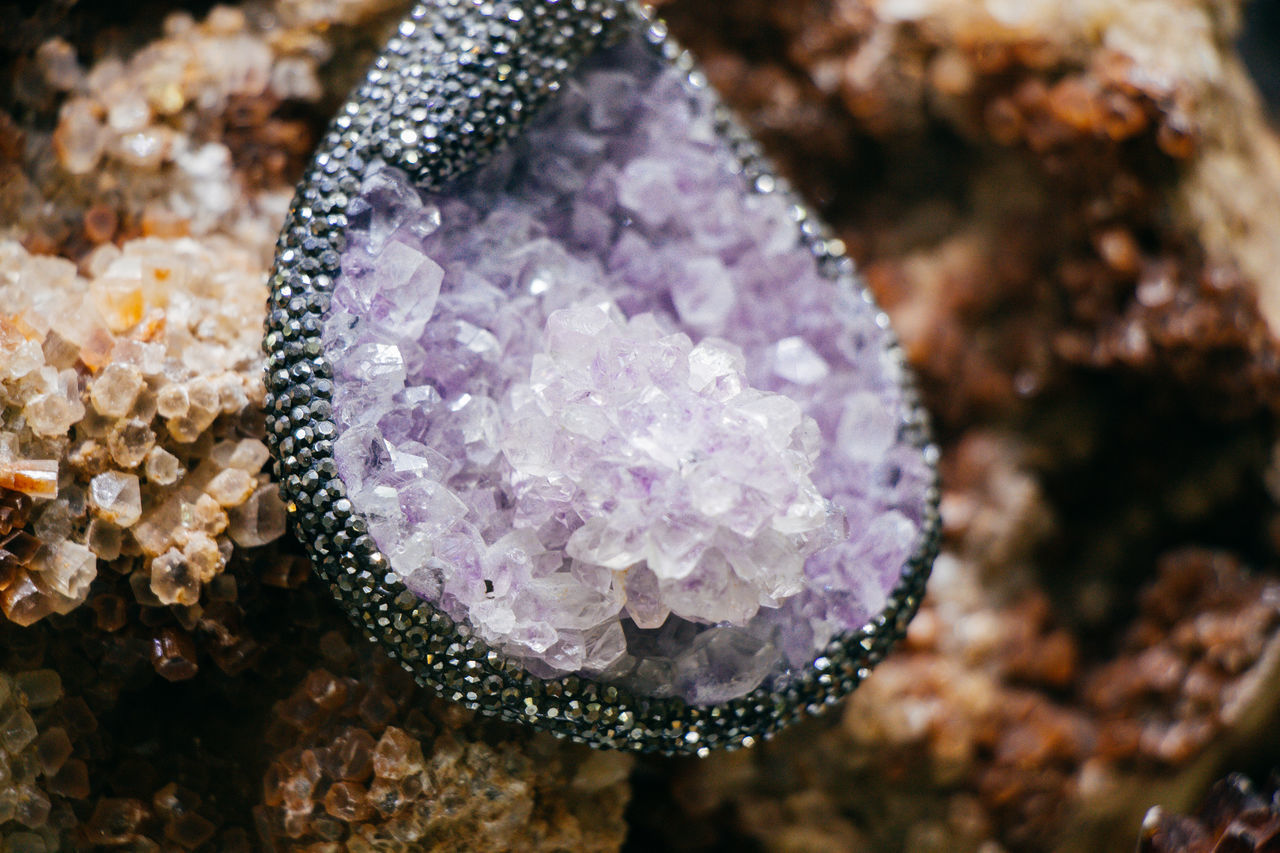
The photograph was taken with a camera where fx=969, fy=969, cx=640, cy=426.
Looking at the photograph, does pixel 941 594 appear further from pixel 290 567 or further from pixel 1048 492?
pixel 290 567

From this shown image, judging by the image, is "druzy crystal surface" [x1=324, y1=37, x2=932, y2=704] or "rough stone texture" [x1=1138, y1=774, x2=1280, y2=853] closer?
"druzy crystal surface" [x1=324, y1=37, x2=932, y2=704]

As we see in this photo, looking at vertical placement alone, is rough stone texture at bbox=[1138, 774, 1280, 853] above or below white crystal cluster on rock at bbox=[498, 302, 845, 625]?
below

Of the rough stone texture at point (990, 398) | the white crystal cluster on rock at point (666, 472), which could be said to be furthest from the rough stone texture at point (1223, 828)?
the white crystal cluster on rock at point (666, 472)

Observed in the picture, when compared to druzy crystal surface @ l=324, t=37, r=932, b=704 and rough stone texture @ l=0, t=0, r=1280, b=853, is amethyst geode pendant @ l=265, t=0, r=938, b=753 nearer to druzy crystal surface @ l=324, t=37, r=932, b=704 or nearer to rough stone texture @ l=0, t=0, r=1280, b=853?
druzy crystal surface @ l=324, t=37, r=932, b=704

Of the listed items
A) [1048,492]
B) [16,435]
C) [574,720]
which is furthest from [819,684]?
[16,435]

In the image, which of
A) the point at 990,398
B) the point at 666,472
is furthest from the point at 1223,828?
the point at 666,472

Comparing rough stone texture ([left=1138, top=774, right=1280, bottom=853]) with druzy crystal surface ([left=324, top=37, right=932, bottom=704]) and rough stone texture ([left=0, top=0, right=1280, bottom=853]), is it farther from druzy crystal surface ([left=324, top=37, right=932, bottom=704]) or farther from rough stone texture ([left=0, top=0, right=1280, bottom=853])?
druzy crystal surface ([left=324, top=37, right=932, bottom=704])

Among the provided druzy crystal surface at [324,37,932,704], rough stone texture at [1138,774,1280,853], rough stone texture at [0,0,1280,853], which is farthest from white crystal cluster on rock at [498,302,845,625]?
rough stone texture at [1138,774,1280,853]
